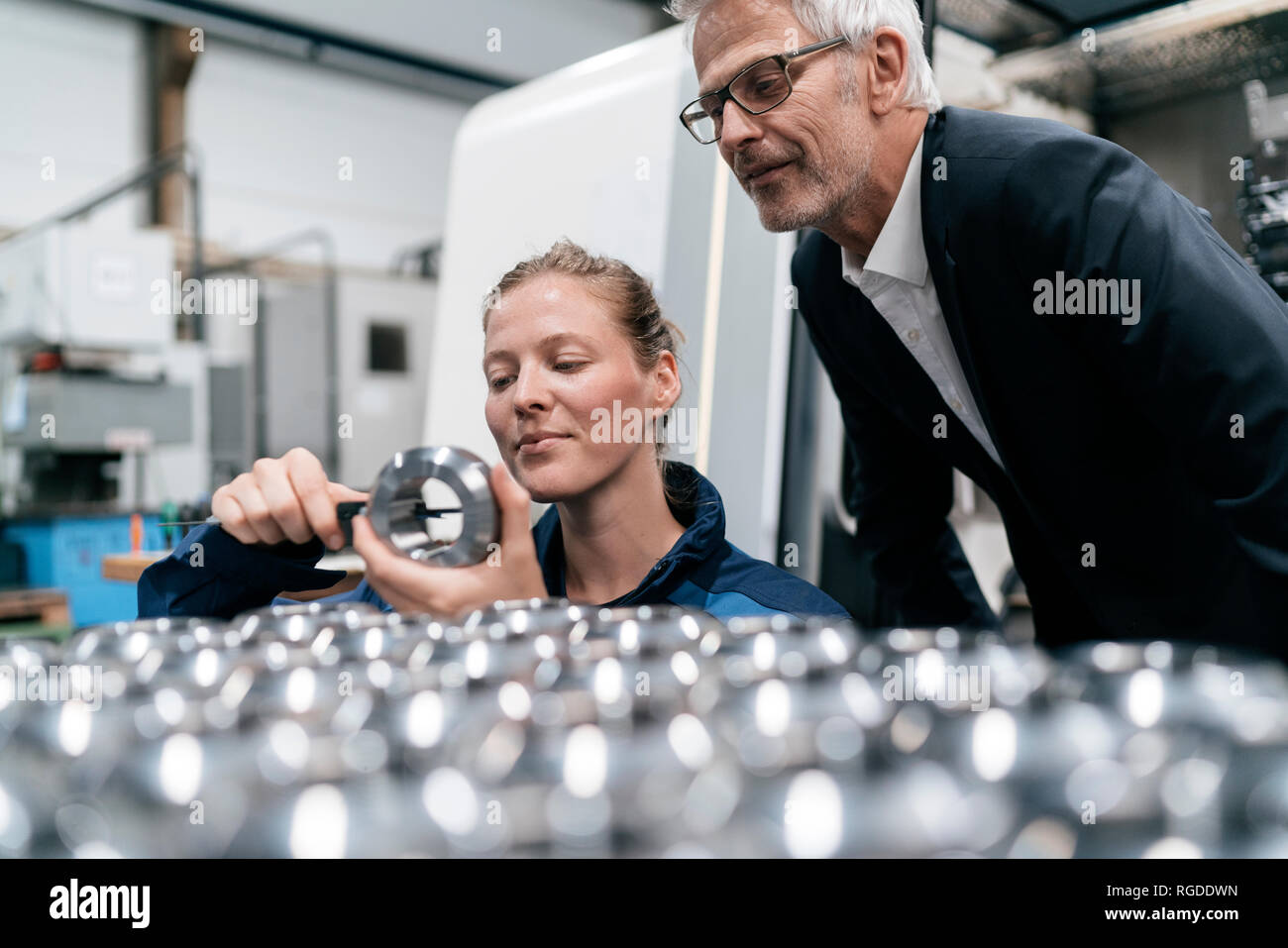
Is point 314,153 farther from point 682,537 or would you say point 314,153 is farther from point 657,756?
point 657,756

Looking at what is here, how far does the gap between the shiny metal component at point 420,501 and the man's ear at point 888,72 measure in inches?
26.9

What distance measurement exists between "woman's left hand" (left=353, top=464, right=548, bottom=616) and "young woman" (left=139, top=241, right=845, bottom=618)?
98 millimetres

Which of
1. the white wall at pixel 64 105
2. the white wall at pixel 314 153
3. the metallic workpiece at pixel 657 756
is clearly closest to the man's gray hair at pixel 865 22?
the metallic workpiece at pixel 657 756

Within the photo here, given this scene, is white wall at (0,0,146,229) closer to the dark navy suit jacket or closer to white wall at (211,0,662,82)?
white wall at (211,0,662,82)

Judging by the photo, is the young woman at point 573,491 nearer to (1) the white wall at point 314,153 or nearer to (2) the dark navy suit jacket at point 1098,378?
(2) the dark navy suit jacket at point 1098,378

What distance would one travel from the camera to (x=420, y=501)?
0.74 meters

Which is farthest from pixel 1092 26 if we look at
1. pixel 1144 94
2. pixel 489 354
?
pixel 489 354

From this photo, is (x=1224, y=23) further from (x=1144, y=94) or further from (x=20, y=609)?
(x=20, y=609)

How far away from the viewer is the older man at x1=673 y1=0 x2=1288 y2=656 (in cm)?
85

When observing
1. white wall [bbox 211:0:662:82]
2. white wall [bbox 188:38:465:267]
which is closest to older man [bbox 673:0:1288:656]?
white wall [bbox 211:0:662:82]

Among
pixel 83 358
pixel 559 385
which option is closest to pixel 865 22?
pixel 559 385

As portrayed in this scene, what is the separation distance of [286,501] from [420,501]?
161 mm

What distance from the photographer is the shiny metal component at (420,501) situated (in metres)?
0.68
